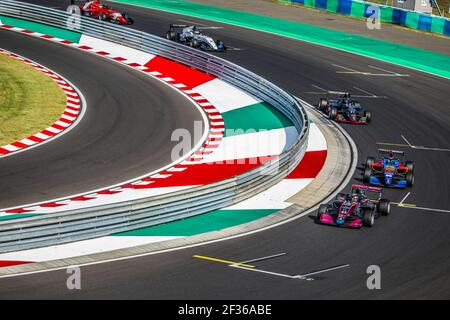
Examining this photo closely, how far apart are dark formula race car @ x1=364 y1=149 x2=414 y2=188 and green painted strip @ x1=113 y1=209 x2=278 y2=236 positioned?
4.11 metres

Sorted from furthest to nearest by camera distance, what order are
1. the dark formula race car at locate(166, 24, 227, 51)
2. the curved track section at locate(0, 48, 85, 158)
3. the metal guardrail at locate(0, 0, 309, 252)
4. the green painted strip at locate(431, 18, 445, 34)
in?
the green painted strip at locate(431, 18, 445, 34)
the dark formula race car at locate(166, 24, 227, 51)
the curved track section at locate(0, 48, 85, 158)
the metal guardrail at locate(0, 0, 309, 252)

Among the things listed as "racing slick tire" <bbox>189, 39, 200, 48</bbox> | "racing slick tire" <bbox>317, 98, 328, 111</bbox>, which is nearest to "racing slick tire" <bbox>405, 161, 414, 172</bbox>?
"racing slick tire" <bbox>317, 98, 328, 111</bbox>

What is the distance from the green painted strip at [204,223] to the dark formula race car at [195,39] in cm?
1975

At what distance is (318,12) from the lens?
54.9m

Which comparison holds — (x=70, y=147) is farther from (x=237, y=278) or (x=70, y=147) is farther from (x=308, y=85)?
(x=308, y=85)

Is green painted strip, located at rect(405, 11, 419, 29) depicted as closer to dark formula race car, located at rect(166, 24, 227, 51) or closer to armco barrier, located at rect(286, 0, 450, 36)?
armco barrier, located at rect(286, 0, 450, 36)

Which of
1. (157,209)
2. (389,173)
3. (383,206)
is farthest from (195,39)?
(157,209)

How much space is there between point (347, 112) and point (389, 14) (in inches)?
855

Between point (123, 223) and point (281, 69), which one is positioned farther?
point (281, 69)

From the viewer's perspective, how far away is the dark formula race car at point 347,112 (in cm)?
3300

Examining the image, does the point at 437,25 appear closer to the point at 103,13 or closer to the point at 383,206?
the point at 103,13

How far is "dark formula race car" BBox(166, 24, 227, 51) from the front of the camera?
41906mm
